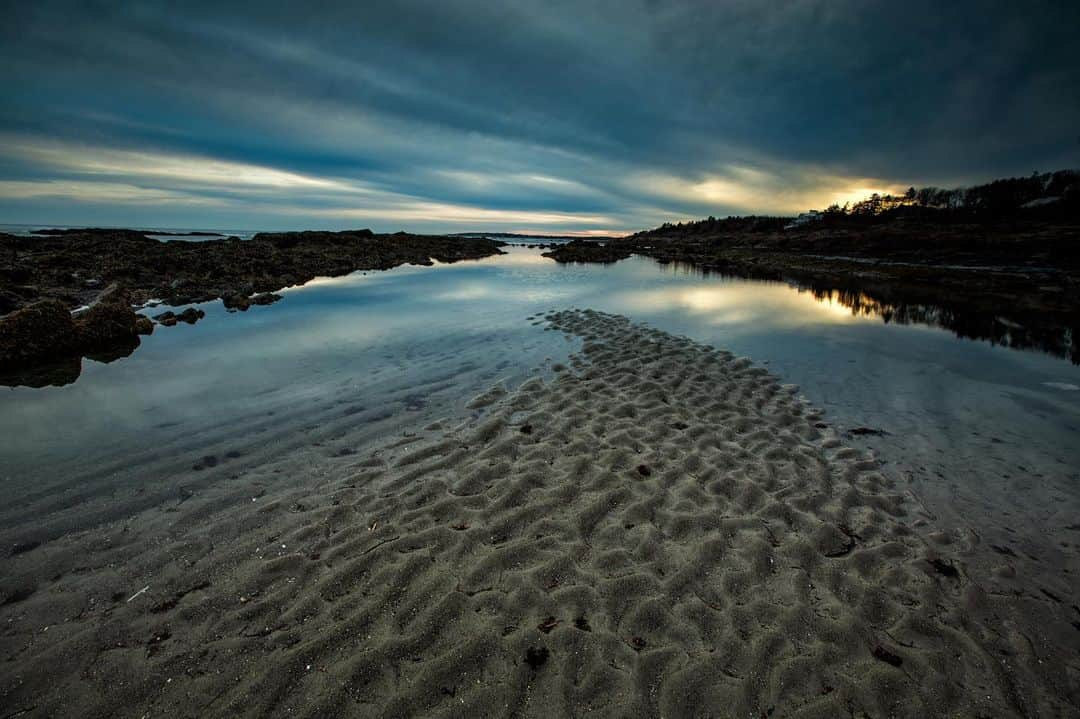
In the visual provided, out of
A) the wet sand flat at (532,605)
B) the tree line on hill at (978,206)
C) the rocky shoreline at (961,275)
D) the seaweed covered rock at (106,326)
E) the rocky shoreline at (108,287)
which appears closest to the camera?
the wet sand flat at (532,605)

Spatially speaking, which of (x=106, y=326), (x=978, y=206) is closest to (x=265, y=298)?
(x=106, y=326)

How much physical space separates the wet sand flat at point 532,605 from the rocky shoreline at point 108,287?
8759 mm

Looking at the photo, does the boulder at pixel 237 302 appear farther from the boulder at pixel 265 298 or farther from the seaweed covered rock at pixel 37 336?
the seaweed covered rock at pixel 37 336

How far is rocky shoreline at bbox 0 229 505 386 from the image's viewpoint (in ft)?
32.6

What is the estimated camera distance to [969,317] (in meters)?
18.4

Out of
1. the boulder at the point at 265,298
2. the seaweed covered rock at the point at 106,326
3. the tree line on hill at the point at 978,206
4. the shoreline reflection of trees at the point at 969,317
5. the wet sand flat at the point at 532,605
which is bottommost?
the boulder at the point at 265,298

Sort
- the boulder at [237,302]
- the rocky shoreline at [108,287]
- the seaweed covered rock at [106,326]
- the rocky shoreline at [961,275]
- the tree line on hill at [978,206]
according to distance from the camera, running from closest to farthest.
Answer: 1. the rocky shoreline at [108,287]
2. the seaweed covered rock at [106,326]
3. the rocky shoreline at [961,275]
4. the boulder at [237,302]
5. the tree line on hill at [978,206]

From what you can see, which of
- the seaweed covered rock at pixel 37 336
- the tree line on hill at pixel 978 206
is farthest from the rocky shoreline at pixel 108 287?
the tree line on hill at pixel 978 206

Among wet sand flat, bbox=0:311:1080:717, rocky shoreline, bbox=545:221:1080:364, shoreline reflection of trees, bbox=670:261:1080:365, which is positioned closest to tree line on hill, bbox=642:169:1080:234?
rocky shoreline, bbox=545:221:1080:364

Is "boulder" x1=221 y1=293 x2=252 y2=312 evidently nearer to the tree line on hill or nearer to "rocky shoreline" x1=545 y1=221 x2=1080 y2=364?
"rocky shoreline" x1=545 y1=221 x2=1080 y2=364

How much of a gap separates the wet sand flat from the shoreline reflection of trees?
14.1 metres

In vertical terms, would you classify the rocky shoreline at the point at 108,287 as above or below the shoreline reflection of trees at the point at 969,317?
below

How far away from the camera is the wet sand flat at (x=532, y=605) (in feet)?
10.0

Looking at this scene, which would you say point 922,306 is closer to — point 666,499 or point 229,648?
point 666,499
